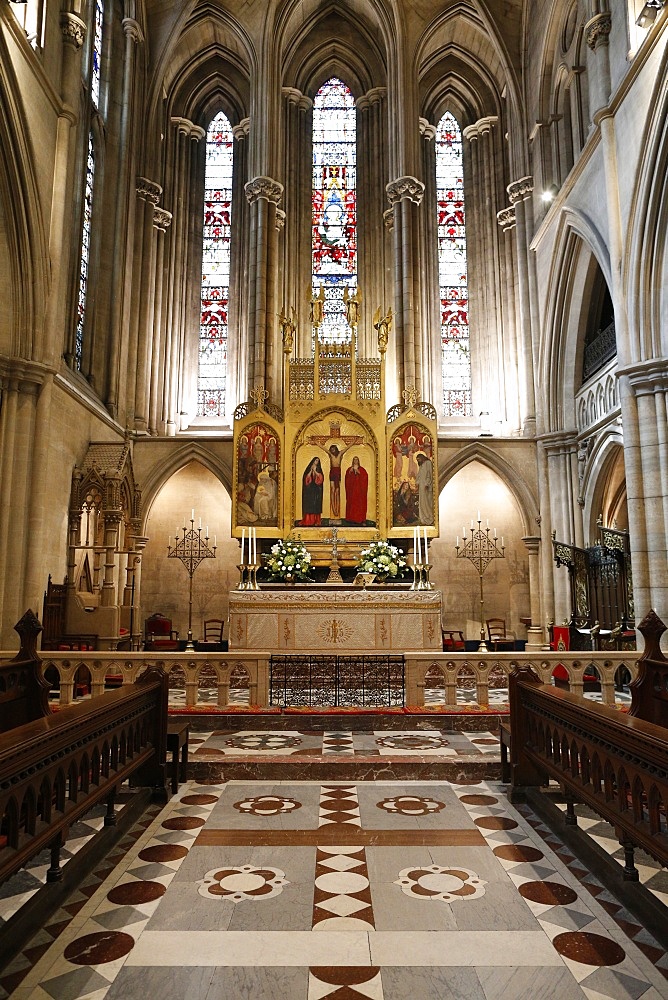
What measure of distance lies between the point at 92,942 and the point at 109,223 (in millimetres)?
15198

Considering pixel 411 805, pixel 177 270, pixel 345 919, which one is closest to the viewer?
pixel 345 919

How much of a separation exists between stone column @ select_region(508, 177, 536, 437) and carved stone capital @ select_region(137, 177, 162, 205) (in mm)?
8366

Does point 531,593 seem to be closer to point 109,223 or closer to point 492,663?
point 492,663

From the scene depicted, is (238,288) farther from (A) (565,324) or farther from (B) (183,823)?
(B) (183,823)

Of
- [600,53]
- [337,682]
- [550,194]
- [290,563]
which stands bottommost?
[337,682]

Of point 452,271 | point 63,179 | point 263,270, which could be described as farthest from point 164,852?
point 452,271

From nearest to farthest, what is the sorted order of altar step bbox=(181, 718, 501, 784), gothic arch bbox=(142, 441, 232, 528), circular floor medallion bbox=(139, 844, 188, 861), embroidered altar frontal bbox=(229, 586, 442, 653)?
circular floor medallion bbox=(139, 844, 188, 861) < altar step bbox=(181, 718, 501, 784) < embroidered altar frontal bbox=(229, 586, 442, 653) < gothic arch bbox=(142, 441, 232, 528)

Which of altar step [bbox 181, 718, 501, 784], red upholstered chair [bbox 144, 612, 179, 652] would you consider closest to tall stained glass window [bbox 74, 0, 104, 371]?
red upholstered chair [bbox 144, 612, 179, 652]

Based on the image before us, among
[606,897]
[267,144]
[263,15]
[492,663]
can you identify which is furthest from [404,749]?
[263,15]

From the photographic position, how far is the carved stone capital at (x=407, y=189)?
16.9 metres

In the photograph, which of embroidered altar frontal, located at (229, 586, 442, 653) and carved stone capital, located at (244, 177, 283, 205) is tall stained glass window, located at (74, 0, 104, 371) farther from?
embroidered altar frontal, located at (229, 586, 442, 653)

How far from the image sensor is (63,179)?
11.7 meters

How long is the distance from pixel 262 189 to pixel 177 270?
302cm

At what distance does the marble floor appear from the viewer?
8.73 ft
